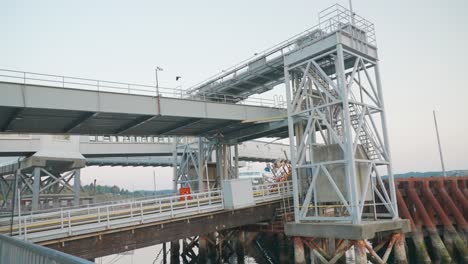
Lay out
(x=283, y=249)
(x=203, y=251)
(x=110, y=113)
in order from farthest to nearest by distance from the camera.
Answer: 1. (x=283, y=249)
2. (x=203, y=251)
3. (x=110, y=113)

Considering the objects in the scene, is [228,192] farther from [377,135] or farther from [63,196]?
[63,196]

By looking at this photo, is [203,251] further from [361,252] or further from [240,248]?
[361,252]

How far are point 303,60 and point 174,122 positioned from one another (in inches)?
422

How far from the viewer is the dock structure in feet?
65.9

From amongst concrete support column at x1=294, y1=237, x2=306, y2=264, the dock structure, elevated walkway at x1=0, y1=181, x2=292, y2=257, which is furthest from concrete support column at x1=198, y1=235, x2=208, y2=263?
concrete support column at x1=294, y1=237, x2=306, y2=264

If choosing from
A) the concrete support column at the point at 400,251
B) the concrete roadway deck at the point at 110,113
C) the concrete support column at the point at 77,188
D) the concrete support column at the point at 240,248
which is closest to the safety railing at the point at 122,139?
the concrete support column at the point at 77,188

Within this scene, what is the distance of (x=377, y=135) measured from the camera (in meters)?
23.3

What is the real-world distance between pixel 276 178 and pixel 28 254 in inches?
1269

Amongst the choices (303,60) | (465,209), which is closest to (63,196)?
(303,60)

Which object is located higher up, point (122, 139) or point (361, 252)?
point (122, 139)

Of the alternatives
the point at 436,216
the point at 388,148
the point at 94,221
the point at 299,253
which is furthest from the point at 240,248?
the point at 436,216

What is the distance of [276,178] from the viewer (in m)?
37.9

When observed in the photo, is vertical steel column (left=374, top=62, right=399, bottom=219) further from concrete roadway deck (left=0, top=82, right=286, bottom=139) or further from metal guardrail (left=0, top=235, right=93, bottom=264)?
metal guardrail (left=0, top=235, right=93, bottom=264)

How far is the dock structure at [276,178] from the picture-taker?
65.9 ft
